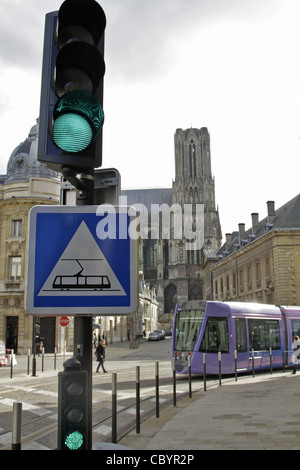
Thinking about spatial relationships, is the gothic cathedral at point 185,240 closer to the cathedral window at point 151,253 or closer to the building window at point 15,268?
the cathedral window at point 151,253

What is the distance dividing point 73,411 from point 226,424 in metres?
6.04

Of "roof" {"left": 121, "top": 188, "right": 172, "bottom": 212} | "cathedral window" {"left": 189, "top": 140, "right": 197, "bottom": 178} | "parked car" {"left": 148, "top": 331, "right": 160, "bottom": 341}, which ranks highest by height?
"cathedral window" {"left": 189, "top": 140, "right": 197, "bottom": 178}

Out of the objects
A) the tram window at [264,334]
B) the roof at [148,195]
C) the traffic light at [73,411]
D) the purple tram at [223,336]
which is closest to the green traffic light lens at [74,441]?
the traffic light at [73,411]

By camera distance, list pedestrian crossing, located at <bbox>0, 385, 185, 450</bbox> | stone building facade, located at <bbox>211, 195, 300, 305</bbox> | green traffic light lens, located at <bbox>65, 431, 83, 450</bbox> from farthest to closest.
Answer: stone building facade, located at <bbox>211, 195, 300, 305</bbox> → pedestrian crossing, located at <bbox>0, 385, 185, 450</bbox> → green traffic light lens, located at <bbox>65, 431, 83, 450</bbox>

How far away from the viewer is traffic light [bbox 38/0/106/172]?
2.75 m

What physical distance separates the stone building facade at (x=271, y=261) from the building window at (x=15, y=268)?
771 inches

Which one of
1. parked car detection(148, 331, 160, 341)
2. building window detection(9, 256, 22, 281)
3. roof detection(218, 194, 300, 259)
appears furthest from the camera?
parked car detection(148, 331, 160, 341)

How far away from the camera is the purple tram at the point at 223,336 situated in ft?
56.2

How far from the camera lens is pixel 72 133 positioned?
9.03 ft

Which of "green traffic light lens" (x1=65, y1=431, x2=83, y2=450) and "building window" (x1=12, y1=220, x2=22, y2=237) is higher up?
"building window" (x1=12, y1=220, x2=22, y2=237)

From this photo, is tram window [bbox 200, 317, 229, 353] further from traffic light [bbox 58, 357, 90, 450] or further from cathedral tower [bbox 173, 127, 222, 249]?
cathedral tower [bbox 173, 127, 222, 249]

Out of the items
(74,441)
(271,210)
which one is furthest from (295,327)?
(74,441)

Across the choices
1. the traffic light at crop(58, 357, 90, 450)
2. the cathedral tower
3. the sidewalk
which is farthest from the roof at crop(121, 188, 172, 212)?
the traffic light at crop(58, 357, 90, 450)
